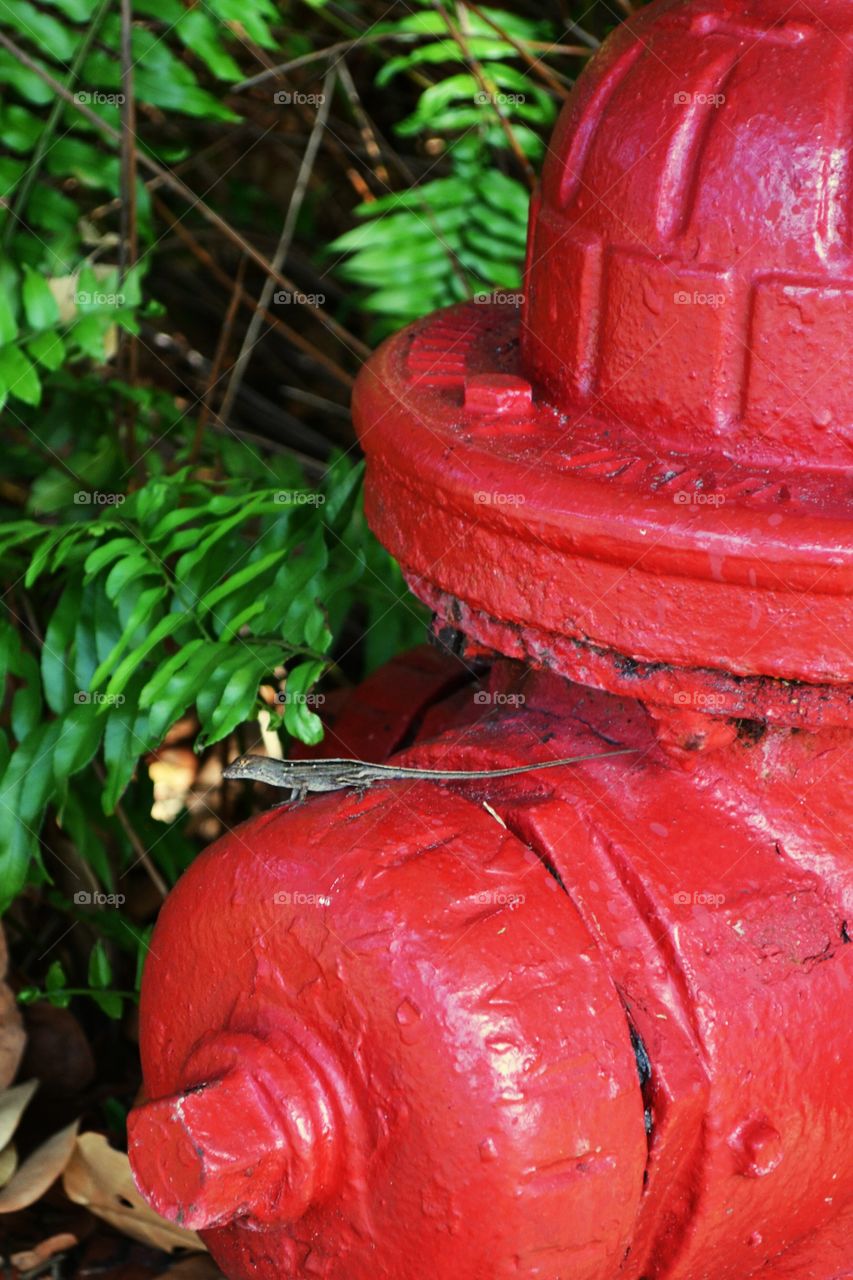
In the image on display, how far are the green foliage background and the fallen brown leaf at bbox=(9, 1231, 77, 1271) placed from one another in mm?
353

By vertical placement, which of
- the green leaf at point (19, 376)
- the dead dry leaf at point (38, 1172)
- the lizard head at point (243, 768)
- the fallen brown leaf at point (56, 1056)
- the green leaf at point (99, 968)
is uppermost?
the green leaf at point (19, 376)

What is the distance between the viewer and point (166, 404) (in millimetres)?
3084

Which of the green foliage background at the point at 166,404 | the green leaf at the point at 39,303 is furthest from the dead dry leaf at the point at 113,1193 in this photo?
the green leaf at the point at 39,303

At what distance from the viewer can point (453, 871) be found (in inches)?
61.2

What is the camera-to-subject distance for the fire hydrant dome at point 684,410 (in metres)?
1.50

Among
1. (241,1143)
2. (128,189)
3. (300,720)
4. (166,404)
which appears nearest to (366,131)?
(128,189)

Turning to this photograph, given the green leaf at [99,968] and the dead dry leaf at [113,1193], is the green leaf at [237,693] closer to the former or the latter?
the green leaf at [99,968]

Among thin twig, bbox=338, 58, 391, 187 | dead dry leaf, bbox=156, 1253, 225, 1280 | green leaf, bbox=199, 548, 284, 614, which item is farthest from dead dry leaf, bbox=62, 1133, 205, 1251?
thin twig, bbox=338, 58, 391, 187

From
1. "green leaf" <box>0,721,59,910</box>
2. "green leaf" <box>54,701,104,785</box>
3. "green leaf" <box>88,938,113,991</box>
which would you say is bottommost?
"green leaf" <box>88,938,113,991</box>

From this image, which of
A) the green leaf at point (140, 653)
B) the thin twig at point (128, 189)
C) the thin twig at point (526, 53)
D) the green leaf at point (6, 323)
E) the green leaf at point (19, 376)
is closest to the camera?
the green leaf at point (140, 653)

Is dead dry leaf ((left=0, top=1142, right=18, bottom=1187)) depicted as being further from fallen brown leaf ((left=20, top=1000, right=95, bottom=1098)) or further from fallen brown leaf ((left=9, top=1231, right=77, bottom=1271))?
fallen brown leaf ((left=20, top=1000, right=95, bottom=1098))

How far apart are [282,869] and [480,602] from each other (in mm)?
376

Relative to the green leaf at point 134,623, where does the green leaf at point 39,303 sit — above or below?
above

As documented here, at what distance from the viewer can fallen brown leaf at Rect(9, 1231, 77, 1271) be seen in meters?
2.29
